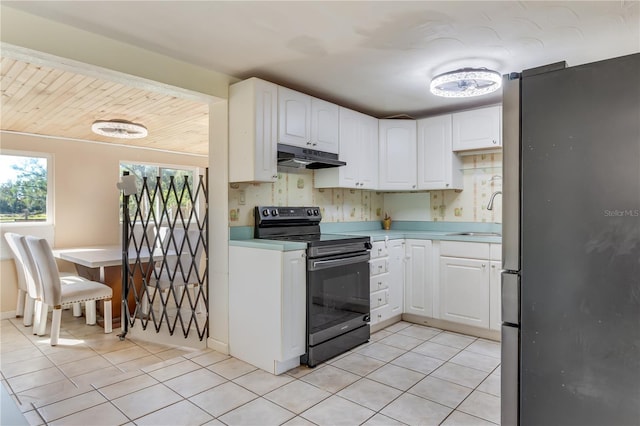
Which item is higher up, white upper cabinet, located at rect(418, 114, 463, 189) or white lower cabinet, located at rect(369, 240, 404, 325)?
white upper cabinet, located at rect(418, 114, 463, 189)

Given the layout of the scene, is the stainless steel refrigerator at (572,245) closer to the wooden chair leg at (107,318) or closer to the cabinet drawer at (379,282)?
the cabinet drawer at (379,282)

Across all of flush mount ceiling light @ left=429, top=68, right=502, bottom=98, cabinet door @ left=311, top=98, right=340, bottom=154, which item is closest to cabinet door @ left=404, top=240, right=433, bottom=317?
cabinet door @ left=311, top=98, right=340, bottom=154

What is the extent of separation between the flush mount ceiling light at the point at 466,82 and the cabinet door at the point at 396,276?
1.46 m

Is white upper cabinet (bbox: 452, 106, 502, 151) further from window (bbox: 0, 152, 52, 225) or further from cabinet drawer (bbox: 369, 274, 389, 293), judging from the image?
window (bbox: 0, 152, 52, 225)

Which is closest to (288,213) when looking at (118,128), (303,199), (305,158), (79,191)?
(303,199)

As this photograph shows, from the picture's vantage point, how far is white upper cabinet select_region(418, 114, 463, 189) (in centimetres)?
380

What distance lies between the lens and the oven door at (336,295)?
2.74 meters

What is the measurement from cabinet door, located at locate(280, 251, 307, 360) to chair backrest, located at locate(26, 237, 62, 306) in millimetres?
2149

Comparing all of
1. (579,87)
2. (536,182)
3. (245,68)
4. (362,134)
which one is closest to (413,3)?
(579,87)

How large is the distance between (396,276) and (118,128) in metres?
3.25

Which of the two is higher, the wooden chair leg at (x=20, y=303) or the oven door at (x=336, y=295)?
the oven door at (x=336, y=295)

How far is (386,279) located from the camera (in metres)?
3.56

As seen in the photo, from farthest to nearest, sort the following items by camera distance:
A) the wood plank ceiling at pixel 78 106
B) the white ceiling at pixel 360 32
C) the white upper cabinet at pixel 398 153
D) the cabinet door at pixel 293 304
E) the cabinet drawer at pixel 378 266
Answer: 1. the white upper cabinet at pixel 398 153
2. the cabinet drawer at pixel 378 266
3. the wood plank ceiling at pixel 78 106
4. the cabinet door at pixel 293 304
5. the white ceiling at pixel 360 32

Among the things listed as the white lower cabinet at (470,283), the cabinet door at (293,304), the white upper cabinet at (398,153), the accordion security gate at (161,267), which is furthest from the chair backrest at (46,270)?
the white lower cabinet at (470,283)
